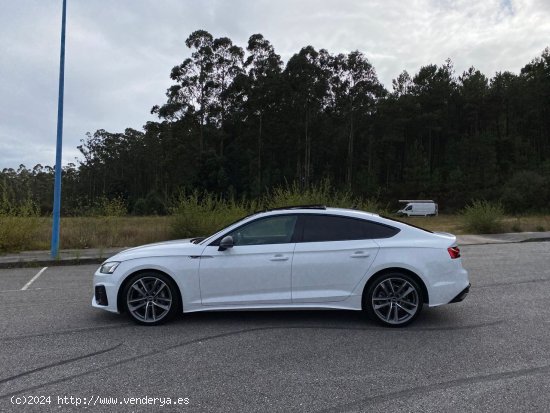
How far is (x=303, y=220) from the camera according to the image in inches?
232

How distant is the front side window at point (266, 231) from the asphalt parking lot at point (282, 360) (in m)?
1.06

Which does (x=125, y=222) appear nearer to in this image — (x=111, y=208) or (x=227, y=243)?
(x=111, y=208)

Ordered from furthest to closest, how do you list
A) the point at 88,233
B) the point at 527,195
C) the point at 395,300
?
the point at 527,195 < the point at 88,233 < the point at 395,300

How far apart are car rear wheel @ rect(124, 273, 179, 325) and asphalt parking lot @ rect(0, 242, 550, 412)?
6.5 inches

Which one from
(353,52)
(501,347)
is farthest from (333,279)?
(353,52)

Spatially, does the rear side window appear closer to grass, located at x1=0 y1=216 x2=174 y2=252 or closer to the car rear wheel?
the car rear wheel

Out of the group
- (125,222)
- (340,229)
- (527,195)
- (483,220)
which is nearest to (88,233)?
→ (125,222)

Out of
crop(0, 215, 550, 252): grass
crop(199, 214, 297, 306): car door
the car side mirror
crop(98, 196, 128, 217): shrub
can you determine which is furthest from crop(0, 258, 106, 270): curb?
the car side mirror

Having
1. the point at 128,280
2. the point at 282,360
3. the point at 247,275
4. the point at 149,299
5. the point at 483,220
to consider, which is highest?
the point at 483,220

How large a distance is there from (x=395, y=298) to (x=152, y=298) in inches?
119

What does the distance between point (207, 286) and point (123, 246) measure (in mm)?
10454

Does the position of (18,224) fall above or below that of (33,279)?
above

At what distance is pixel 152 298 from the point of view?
5.76 meters

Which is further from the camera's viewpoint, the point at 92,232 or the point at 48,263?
the point at 92,232
